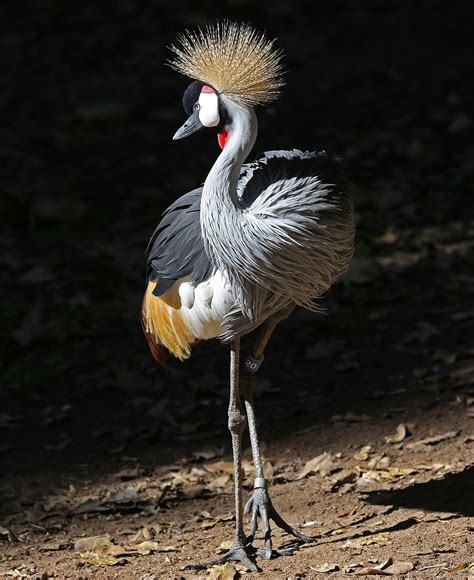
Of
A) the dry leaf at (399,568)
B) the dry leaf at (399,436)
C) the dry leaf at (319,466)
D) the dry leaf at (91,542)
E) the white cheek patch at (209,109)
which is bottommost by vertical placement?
the dry leaf at (399,568)

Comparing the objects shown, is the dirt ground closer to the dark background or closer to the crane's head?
the dark background

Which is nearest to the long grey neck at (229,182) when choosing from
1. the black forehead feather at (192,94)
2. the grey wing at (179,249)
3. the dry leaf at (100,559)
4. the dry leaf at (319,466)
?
the black forehead feather at (192,94)

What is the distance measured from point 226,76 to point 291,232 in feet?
2.03

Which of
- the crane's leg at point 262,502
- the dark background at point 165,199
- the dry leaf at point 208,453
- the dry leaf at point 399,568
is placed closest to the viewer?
the dry leaf at point 399,568

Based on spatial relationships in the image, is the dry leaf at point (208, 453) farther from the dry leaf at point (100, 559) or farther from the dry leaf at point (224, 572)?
the dry leaf at point (224, 572)

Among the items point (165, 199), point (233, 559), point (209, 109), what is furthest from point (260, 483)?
point (165, 199)

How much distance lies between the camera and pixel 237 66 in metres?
3.82

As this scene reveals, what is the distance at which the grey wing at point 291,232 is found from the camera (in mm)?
3830

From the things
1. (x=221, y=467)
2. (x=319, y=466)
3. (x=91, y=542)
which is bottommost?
(x=91, y=542)

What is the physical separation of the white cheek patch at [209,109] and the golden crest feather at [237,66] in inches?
1.6

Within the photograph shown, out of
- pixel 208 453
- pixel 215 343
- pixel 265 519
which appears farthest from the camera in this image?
pixel 215 343

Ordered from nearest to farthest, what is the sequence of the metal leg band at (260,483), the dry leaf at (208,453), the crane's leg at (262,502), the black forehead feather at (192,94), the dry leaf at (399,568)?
the dry leaf at (399,568)
the black forehead feather at (192,94)
the crane's leg at (262,502)
the metal leg band at (260,483)
the dry leaf at (208,453)

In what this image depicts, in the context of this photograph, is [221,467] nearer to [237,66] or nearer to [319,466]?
[319,466]

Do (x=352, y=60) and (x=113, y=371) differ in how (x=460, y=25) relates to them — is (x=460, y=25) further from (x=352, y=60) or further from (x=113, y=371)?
(x=113, y=371)
